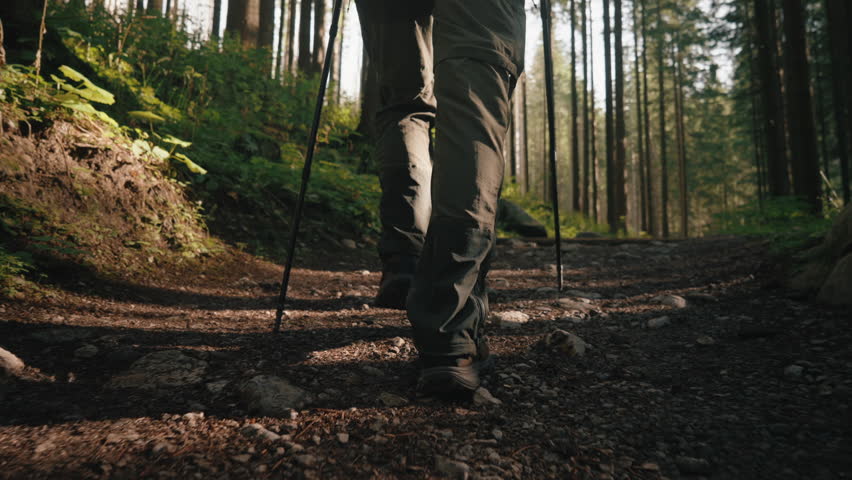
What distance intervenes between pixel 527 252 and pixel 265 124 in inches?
183

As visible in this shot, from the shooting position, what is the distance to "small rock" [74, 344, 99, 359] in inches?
59.8

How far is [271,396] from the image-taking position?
128 cm

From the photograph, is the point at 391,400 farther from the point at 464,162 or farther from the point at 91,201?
the point at 91,201

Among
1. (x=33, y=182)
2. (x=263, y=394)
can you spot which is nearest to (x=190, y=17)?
(x=33, y=182)

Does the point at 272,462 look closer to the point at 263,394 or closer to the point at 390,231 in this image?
the point at 263,394

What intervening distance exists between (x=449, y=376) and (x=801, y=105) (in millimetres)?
11002

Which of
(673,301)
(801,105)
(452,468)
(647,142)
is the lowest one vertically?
(452,468)

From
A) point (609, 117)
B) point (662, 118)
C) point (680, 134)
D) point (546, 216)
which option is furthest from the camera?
point (680, 134)

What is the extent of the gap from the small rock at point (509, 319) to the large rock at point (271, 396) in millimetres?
1212

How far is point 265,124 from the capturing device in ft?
23.0

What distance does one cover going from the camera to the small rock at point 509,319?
2259 mm

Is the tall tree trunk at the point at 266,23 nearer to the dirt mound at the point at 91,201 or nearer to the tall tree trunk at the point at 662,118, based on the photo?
the dirt mound at the point at 91,201

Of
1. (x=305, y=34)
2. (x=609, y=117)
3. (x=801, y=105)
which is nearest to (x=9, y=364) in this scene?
(x=801, y=105)

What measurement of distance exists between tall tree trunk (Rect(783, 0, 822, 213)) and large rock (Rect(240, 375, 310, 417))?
34.2 ft
